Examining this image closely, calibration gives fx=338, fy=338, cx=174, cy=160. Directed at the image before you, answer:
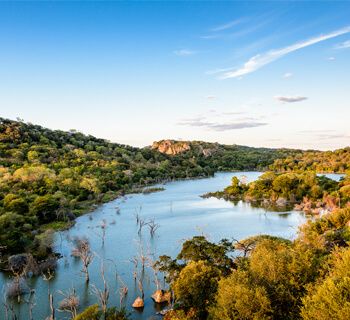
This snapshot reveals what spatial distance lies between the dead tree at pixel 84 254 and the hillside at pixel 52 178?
3745mm

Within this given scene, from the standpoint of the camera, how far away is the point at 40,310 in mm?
29391

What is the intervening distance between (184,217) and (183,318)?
49417 mm

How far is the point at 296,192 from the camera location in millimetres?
86625

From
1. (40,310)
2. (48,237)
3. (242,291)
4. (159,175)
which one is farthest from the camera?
(159,175)

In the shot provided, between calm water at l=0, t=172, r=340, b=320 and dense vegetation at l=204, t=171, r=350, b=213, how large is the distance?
6.58 metres

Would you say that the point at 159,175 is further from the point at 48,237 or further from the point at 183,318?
the point at 183,318

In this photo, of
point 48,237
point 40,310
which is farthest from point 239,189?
point 40,310

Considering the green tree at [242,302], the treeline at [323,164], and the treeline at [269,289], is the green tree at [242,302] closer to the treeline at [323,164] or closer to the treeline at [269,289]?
the treeline at [269,289]

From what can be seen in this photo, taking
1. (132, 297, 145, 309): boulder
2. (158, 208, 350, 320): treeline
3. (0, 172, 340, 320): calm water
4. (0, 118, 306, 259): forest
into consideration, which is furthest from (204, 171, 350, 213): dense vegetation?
(132, 297, 145, 309): boulder

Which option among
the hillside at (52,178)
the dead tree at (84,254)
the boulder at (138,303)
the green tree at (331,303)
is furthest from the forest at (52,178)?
the green tree at (331,303)

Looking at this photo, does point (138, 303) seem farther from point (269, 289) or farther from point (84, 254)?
point (269, 289)

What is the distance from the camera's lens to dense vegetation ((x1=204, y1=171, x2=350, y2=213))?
76.2 m

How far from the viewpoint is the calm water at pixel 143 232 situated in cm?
3319

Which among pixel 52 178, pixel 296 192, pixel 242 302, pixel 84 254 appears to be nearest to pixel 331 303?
pixel 242 302
